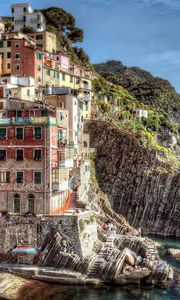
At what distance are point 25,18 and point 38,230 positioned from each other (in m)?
70.2

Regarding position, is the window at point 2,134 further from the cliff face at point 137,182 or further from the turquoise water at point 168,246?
the cliff face at point 137,182

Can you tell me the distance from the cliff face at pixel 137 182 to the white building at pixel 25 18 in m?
31.6

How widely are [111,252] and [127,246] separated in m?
3.84

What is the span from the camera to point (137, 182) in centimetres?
8850

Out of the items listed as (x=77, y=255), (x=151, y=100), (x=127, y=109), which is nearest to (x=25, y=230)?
(x=77, y=255)

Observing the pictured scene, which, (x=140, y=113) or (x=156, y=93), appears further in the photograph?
(x=156, y=93)

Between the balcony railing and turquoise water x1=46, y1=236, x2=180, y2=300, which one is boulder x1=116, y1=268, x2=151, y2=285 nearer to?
turquoise water x1=46, y1=236, x2=180, y2=300

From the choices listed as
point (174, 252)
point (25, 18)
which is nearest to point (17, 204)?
point (174, 252)

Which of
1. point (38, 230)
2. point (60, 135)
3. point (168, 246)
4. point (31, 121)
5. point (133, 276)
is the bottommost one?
point (168, 246)

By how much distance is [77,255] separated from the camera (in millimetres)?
50844

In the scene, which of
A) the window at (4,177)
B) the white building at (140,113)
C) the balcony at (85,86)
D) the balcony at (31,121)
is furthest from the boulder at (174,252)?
the white building at (140,113)

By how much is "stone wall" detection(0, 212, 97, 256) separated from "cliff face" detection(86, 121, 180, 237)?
36169 mm

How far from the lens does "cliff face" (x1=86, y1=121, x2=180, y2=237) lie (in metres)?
86.9

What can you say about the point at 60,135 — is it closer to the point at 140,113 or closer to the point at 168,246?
the point at 168,246
